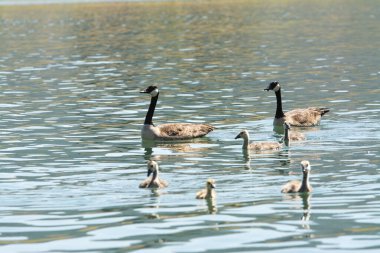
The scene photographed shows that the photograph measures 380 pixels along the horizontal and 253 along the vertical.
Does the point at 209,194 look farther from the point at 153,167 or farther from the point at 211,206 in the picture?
the point at 153,167

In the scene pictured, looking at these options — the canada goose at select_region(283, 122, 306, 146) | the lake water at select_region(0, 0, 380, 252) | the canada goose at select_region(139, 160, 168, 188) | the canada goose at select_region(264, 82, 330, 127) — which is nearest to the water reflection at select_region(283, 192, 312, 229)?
the lake water at select_region(0, 0, 380, 252)

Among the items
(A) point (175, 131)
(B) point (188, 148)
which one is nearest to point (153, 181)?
(B) point (188, 148)

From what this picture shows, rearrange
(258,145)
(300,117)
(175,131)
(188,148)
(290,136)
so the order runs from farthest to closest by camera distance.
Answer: (300,117) < (175,131) < (290,136) < (188,148) < (258,145)

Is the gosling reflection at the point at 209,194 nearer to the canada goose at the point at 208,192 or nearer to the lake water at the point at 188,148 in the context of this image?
the canada goose at the point at 208,192

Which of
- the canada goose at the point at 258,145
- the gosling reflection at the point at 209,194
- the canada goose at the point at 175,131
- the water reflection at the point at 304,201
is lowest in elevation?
the water reflection at the point at 304,201

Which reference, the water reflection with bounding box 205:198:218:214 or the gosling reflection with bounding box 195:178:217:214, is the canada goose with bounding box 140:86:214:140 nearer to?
the gosling reflection with bounding box 195:178:217:214

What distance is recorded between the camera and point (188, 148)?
29.7 meters

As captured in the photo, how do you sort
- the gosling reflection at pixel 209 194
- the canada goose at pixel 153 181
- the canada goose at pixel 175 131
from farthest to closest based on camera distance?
1. the canada goose at pixel 175 131
2. the canada goose at pixel 153 181
3. the gosling reflection at pixel 209 194

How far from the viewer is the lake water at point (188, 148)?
62.4 feet

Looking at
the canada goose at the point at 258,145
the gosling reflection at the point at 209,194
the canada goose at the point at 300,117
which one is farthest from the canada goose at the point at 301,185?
the canada goose at the point at 300,117

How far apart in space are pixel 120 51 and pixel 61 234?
4865 centimetres

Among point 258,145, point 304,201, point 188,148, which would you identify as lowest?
point 304,201

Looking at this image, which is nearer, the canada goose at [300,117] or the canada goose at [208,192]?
the canada goose at [208,192]

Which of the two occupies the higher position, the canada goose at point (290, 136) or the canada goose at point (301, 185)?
the canada goose at point (290, 136)
